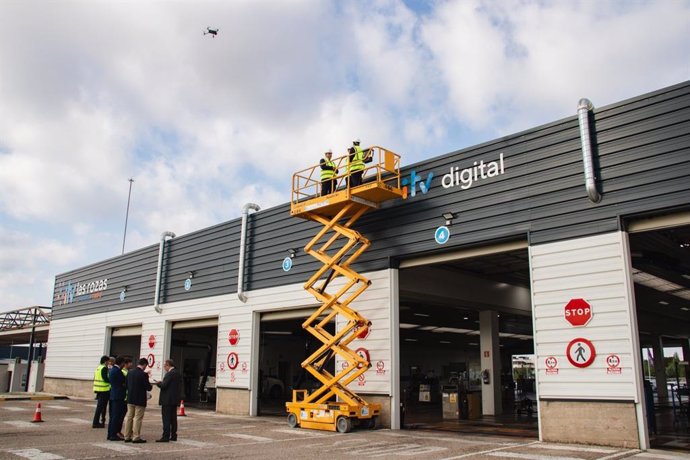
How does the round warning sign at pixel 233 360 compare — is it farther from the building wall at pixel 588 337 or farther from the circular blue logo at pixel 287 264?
the building wall at pixel 588 337

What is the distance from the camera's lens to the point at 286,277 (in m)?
17.7

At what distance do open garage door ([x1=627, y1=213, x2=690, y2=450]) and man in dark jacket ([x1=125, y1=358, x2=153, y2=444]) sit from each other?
9855 mm

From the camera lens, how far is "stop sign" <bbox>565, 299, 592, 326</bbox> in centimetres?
1086

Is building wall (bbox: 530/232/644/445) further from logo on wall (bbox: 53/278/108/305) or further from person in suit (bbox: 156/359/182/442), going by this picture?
logo on wall (bbox: 53/278/108/305)

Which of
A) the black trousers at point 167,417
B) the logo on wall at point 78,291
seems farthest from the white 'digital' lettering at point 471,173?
the logo on wall at point 78,291

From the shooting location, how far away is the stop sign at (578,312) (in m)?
10.9

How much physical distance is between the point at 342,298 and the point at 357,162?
150 inches

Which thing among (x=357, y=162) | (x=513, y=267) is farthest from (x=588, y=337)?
(x=513, y=267)

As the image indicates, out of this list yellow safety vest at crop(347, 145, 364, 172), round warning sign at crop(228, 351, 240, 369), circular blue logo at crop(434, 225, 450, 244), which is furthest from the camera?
round warning sign at crop(228, 351, 240, 369)

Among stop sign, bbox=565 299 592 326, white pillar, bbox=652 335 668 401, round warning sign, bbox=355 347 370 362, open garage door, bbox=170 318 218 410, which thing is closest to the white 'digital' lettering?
stop sign, bbox=565 299 592 326

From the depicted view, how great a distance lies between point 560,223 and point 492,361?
Answer: 899cm

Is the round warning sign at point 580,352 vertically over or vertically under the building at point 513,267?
under

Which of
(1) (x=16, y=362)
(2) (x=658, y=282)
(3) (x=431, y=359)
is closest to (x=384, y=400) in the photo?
(2) (x=658, y=282)

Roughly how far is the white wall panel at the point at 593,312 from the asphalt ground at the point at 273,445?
1148 millimetres
